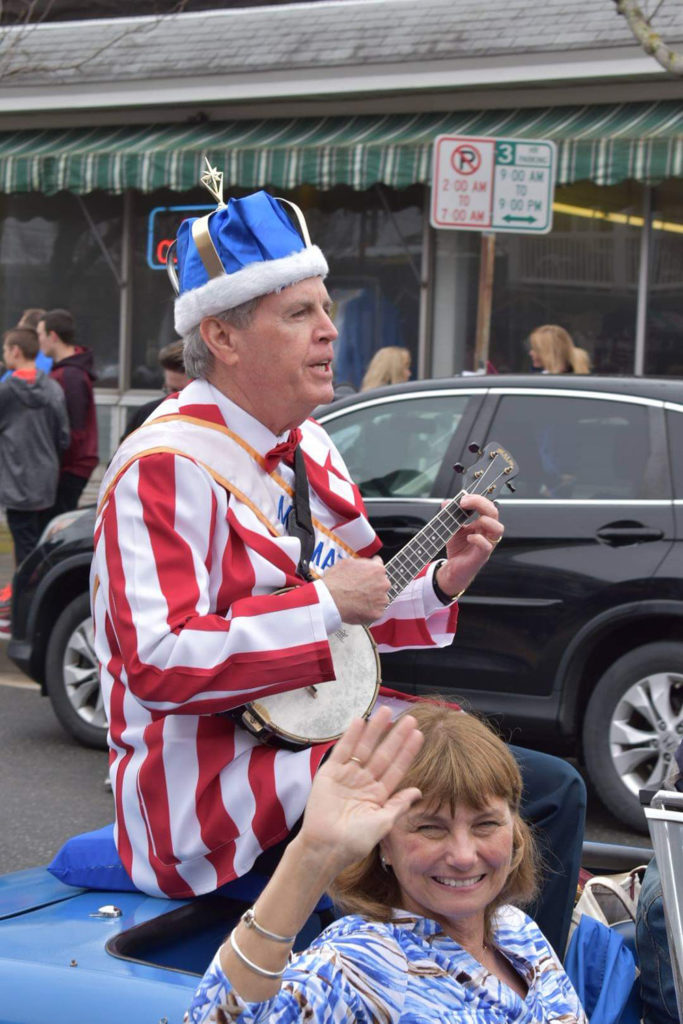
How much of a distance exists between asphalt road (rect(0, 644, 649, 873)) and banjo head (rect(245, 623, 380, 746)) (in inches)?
111

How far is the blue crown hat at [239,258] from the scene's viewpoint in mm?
2857

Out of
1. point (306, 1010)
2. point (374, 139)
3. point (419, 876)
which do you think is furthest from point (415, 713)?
point (374, 139)

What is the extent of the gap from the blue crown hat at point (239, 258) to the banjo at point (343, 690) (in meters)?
0.63

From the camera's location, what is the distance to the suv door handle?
5910 mm

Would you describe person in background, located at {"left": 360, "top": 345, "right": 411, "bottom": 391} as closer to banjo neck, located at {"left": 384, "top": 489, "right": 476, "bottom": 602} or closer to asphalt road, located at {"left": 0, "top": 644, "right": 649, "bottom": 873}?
asphalt road, located at {"left": 0, "top": 644, "right": 649, "bottom": 873}

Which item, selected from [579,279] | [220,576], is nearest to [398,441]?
[220,576]

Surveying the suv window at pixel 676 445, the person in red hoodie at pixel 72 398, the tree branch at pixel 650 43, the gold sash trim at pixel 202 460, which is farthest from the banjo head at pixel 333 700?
the person in red hoodie at pixel 72 398

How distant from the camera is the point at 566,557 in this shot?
603 cm

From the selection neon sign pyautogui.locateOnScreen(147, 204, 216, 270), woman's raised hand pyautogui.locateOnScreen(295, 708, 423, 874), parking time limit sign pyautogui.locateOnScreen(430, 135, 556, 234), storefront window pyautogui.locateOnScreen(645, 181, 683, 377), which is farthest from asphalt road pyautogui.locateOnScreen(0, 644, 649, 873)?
neon sign pyautogui.locateOnScreen(147, 204, 216, 270)

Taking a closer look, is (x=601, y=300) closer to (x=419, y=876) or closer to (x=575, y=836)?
(x=575, y=836)

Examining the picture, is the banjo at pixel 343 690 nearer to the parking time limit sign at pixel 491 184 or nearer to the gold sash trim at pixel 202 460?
the gold sash trim at pixel 202 460

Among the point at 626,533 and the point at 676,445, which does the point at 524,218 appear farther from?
the point at 626,533

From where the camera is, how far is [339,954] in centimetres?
209

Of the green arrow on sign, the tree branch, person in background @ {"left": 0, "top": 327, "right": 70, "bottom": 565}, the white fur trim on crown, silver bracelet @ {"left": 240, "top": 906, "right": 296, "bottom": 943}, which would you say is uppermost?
the tree branch
